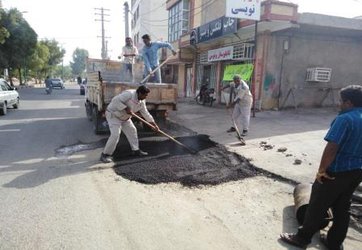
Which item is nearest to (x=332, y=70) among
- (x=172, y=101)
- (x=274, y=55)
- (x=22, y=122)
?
(x=274, y=55)

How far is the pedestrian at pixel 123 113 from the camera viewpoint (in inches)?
235

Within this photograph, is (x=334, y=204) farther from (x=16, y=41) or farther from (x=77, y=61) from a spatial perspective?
(x=77, y=61)

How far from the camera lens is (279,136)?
833cm

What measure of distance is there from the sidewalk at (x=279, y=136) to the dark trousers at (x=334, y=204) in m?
1.95

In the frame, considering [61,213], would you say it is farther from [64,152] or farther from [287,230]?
[64,152]

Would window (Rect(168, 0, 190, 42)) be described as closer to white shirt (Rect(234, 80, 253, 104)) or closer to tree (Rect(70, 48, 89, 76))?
white shirt (Rect(234, 80, 253, 104))

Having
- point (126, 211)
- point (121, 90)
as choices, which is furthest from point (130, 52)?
point (126, 211)

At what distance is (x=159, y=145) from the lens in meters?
7.36

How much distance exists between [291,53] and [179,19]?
1074 centimetres

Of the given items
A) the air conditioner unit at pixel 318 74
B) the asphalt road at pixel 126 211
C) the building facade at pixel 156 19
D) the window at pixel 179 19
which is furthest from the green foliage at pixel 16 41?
the asphalt road at pixel 126 211

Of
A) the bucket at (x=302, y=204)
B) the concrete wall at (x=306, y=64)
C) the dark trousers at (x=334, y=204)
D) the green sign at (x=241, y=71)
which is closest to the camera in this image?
the dark trousers at (x=334, y=204)

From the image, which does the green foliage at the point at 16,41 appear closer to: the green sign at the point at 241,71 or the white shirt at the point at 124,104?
the green sign at the point at 241,71

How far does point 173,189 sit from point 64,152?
325 centimetres

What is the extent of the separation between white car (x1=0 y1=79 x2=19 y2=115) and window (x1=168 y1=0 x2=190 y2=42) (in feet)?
37.1
